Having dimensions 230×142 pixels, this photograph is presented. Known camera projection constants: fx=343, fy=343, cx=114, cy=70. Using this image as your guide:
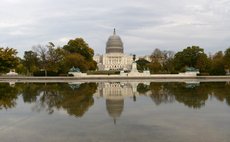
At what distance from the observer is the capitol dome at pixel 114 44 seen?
431ft

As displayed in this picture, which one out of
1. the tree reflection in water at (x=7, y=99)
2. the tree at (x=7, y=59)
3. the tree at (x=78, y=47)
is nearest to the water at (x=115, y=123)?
the tree reflection in water at (x=7, y=99)

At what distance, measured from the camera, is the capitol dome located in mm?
131500

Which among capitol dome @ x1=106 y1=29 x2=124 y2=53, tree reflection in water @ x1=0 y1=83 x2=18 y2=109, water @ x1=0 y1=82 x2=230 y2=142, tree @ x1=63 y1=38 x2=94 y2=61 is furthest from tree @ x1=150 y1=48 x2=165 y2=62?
water @ x1=0 y1=82 x2=230 y2=142

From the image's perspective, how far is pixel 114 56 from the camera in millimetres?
134375

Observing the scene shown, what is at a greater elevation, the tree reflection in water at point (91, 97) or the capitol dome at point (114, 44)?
the capitol dome at point (114, 44)

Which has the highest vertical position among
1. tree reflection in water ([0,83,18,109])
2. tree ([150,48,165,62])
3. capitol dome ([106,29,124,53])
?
capitol dome ([106,29,124,53])

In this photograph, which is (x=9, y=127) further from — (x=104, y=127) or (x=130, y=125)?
(x=130, y=125)

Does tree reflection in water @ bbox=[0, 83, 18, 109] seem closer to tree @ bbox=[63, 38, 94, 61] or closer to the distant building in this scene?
tree @ bbox=[63, 38, 94, 61]

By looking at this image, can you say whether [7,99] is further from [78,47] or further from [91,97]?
[78,47]

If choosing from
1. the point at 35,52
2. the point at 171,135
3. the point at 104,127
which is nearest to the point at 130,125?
the point at 104,127

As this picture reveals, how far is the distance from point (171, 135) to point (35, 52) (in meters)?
61.1

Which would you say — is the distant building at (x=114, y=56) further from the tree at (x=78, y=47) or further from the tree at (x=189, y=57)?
the tree at (x=189, y=57)

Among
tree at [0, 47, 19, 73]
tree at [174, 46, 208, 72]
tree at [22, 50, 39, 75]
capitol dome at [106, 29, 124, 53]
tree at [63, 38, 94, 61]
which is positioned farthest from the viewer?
capitol dome at [106, 29, 124, 53]

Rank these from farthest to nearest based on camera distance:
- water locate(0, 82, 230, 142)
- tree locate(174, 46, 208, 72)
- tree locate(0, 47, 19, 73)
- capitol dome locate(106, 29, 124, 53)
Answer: capitol dome locate(106, 29, 124, 53), tree locate(174, 46, 208, 72), tree locate(0, 47, 19, 73), water locate(0, 82, 230, 142)
